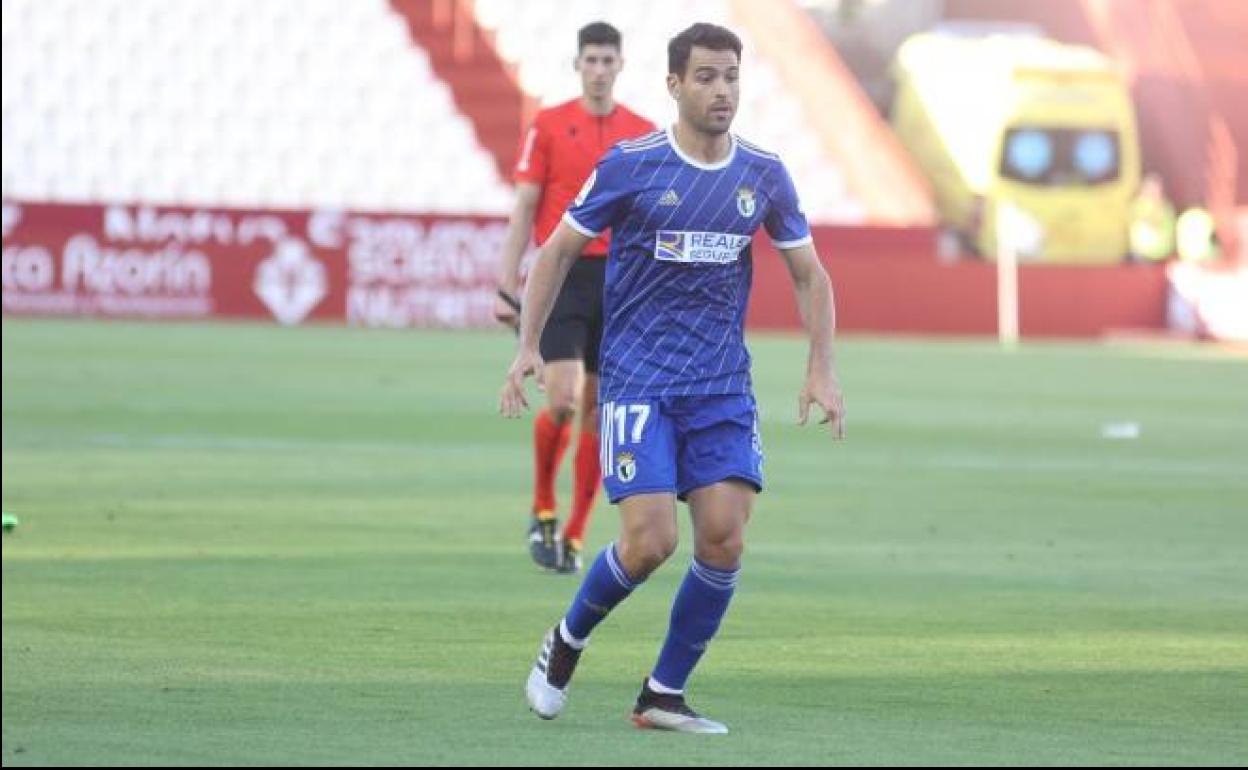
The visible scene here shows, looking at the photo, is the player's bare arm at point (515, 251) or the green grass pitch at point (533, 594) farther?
the player's bare arm at point (515, 251)

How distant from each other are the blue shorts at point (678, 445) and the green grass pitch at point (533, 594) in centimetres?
70

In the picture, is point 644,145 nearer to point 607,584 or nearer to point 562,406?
point 607,584

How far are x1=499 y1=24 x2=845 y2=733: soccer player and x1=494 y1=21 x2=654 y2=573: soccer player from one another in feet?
13.8

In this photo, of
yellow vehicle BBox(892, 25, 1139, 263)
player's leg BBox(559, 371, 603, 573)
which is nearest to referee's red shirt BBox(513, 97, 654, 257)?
player's leg BBox(559, 371, 603, 573)

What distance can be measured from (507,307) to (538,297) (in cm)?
384

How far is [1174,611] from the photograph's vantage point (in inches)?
456

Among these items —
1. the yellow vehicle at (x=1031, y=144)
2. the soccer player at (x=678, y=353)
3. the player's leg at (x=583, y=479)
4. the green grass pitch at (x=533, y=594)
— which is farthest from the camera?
the yellow vehicle at (x=1031, y=144)

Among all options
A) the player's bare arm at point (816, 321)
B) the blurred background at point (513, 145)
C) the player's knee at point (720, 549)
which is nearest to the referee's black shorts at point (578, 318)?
the player's bare arm at point (816, 321)

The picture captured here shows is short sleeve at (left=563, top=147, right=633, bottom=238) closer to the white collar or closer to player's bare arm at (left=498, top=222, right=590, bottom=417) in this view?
player's bare arm at (left=498, top=222, right=590, bottom=417)

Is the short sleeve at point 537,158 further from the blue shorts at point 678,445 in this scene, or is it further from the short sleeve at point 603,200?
the blue shorts at point 678,445

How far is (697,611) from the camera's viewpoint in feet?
28.1

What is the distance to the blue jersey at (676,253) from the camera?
865 centimetres

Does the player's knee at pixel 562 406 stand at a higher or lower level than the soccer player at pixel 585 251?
lower

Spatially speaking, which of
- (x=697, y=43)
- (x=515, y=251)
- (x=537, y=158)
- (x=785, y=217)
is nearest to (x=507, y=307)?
(x=515, y=251)
